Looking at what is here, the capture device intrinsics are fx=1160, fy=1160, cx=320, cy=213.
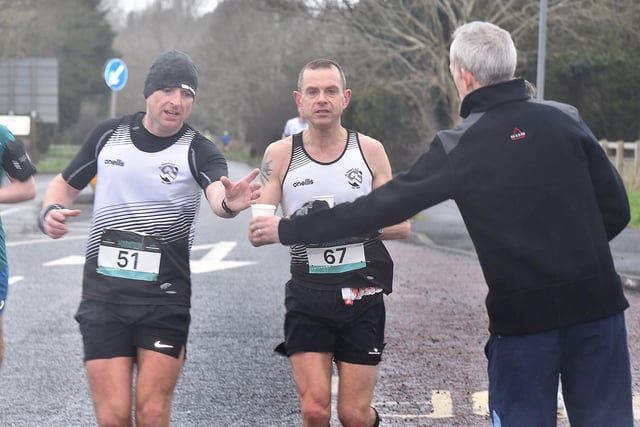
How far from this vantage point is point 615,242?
16672 mm

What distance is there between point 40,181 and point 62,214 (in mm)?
29546

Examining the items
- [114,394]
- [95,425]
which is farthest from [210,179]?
[95,425]

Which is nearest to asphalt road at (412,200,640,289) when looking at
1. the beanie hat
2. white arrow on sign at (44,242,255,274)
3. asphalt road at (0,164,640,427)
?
asphalt road at (0,164,640,427)

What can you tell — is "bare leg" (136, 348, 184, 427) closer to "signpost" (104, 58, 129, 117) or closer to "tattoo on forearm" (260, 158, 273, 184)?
"tattoo on forearm" (260, 158, 273, 184)

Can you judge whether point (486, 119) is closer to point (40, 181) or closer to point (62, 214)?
point (62, 214)

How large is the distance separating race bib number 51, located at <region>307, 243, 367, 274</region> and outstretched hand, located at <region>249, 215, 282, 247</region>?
0.88m

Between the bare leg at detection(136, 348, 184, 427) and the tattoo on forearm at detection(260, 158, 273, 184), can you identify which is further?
the tattoo on forearm at detection(260, 158, 273, 184)

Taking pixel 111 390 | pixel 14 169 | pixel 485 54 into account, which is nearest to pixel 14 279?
pixel 14 169

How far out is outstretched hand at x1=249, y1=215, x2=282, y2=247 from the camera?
14.1 ft

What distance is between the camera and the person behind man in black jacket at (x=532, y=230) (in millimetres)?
3883

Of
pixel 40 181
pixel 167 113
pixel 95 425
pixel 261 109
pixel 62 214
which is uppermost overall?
pixel 261 109

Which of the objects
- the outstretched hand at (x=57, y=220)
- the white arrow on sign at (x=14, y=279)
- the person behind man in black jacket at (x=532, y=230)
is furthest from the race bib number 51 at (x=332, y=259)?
the white arrow on sign at (x=14, y=279)

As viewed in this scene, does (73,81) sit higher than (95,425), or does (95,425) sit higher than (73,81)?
(73,81)

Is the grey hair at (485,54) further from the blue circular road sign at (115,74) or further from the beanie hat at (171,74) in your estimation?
the blue circular road sign at (115,74)
